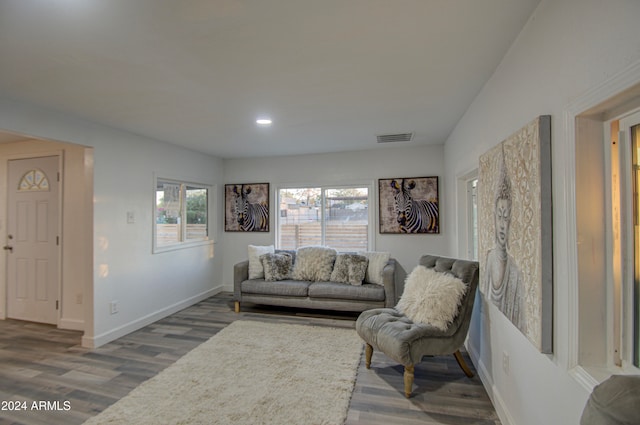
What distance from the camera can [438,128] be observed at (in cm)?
347

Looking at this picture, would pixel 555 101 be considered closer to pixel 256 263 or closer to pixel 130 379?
pixel 130 379

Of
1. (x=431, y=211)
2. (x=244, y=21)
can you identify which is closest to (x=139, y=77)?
(x=244, y=21)

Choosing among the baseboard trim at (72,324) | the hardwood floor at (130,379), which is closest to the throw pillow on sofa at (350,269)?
the hardwood floor at (130,379)

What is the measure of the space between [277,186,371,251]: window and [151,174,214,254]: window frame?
3.88 ft

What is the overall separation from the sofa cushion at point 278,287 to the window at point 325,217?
0.99 metres

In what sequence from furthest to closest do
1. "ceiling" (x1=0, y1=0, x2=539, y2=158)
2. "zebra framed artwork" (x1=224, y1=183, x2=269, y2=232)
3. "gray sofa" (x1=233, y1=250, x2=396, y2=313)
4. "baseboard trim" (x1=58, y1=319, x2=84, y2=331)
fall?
"zebra framed artwork" (x1=224, y1=183, x2=269, y2=232) < "gray sofa" (x1=233, y1=250, x2=396, y2=313) < "baseboard trim" (x1=58, y1=319, x2=84, y2=331) < "ceiling" (x1=0, y1=0, x2=539, y2=158)

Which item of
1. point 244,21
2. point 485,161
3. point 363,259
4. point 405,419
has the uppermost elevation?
point 244,21

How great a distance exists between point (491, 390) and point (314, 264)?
98.3 inches

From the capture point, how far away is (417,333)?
2232mm

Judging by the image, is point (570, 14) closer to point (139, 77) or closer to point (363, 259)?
point (139, 77)

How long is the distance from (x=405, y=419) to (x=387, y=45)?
238 cm

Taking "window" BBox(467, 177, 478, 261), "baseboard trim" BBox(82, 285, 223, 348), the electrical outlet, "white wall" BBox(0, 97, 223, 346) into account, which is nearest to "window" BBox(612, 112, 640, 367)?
the electrical outlet

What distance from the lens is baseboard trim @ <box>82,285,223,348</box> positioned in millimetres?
3076

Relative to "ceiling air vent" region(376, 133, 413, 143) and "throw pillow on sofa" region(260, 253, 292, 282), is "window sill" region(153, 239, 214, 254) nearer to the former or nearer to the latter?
"throw pillow on sofa" region(260, 253, 292, 282)
